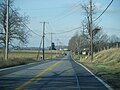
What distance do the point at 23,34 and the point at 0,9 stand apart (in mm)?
6099

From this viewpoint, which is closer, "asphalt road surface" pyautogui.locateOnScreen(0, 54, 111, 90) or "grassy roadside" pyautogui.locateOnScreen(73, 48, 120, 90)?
"asphalt road surface" pyautogui.locateOnScreen(0, 54, 111, 90)

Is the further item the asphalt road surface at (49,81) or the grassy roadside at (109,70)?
the grassy roadside at (109,70)

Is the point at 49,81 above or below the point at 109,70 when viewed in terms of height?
below

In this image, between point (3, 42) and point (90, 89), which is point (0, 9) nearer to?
point (3, 42)

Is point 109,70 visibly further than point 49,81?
Yes

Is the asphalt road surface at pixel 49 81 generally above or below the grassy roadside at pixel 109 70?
below

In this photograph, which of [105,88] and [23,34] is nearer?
[105,88]

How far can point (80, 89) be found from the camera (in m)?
13.3

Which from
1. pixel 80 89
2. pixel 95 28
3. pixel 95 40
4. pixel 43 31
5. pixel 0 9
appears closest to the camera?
pixel 80 89

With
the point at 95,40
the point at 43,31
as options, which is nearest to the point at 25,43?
the point at 95,40

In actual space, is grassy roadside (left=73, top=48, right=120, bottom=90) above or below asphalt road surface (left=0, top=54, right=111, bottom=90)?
above

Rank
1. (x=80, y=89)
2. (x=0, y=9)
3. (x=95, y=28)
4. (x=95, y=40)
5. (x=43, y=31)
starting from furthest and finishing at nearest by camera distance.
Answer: (x=43, y=31)
(x=95, y=40)
(x=95, y=28)
(x=0, y=9)
(x=80, y=89)

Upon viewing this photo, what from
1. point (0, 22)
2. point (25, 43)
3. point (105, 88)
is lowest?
point (105, 88)

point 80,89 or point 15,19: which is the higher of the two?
point 15,19
